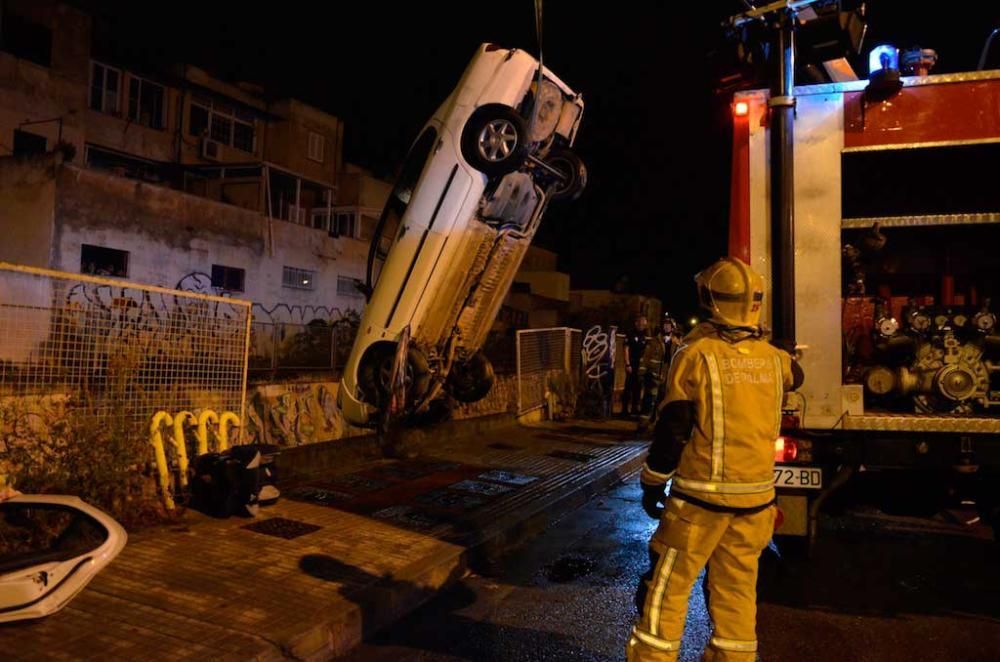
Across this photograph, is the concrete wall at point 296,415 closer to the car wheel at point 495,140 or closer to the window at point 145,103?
the car wheel at point 495,140

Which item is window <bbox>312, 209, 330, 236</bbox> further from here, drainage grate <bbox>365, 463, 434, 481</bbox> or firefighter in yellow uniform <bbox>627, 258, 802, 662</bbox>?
firefighter in yellow uniform <bbox>627, 258, 802, 662</bbox>

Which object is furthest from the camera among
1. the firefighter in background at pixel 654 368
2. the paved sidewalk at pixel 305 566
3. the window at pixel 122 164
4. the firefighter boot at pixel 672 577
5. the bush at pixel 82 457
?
the window at pixel 122 164

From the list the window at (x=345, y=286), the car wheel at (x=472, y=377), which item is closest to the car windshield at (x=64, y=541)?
the car wheel at (x=472, y=377)

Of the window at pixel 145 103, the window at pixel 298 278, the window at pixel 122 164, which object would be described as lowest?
the window at pixel 298 278

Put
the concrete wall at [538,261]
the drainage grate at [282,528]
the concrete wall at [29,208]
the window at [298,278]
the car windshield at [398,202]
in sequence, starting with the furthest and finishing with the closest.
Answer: the concrete wall at [538,261] → the window at [298,278] → the concrete wall at [29,208] → the car windshield at [398,202] → the drainage grate at [282,528]

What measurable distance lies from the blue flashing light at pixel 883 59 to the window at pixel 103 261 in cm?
1803

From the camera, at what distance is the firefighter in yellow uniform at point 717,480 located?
301cm

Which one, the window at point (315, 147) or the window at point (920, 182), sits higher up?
the window at point (315, 147)

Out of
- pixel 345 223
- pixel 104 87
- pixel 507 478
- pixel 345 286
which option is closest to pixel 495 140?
pixel 507 478

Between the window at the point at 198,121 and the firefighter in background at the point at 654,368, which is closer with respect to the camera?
the firefighter in background at the point at 654,368

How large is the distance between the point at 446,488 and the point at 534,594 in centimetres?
280

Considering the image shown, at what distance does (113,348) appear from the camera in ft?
19.2

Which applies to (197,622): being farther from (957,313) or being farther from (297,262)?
(297,262)

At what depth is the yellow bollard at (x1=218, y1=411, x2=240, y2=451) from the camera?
661cm
